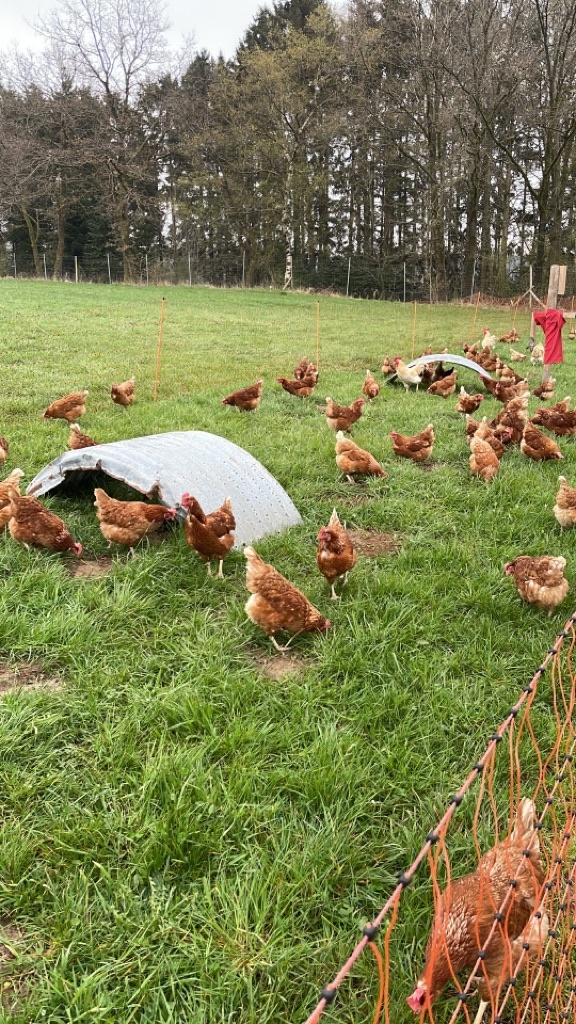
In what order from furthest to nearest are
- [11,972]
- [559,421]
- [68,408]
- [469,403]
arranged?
1. [469,403]
2. [559,421]
3. [68,408]
4. [11,972]

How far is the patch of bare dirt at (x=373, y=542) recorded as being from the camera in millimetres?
4457

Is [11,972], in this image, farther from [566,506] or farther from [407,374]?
[407,374]

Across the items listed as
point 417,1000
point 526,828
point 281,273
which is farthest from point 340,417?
point 281,273

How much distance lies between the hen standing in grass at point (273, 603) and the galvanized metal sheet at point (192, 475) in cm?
96

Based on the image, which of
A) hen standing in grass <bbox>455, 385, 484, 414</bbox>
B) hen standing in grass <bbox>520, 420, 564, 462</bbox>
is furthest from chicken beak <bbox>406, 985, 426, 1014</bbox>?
hen standing in grass <bbox>455, 385, 484, 414</bbox>

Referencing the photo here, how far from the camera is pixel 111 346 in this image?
39.4 feet

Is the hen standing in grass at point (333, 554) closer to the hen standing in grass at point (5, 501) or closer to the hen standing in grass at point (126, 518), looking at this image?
the hen standing in grass at point (126, 518)

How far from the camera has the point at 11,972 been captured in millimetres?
1782

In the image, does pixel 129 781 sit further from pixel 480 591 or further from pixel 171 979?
pixel 480 591

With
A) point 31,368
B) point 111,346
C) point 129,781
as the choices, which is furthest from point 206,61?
point 129,781

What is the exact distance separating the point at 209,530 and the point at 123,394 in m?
4.39

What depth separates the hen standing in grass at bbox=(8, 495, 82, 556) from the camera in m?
3.85

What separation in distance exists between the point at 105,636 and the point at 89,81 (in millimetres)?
35870

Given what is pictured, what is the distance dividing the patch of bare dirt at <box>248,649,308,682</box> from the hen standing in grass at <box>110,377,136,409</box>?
5.12 meters
